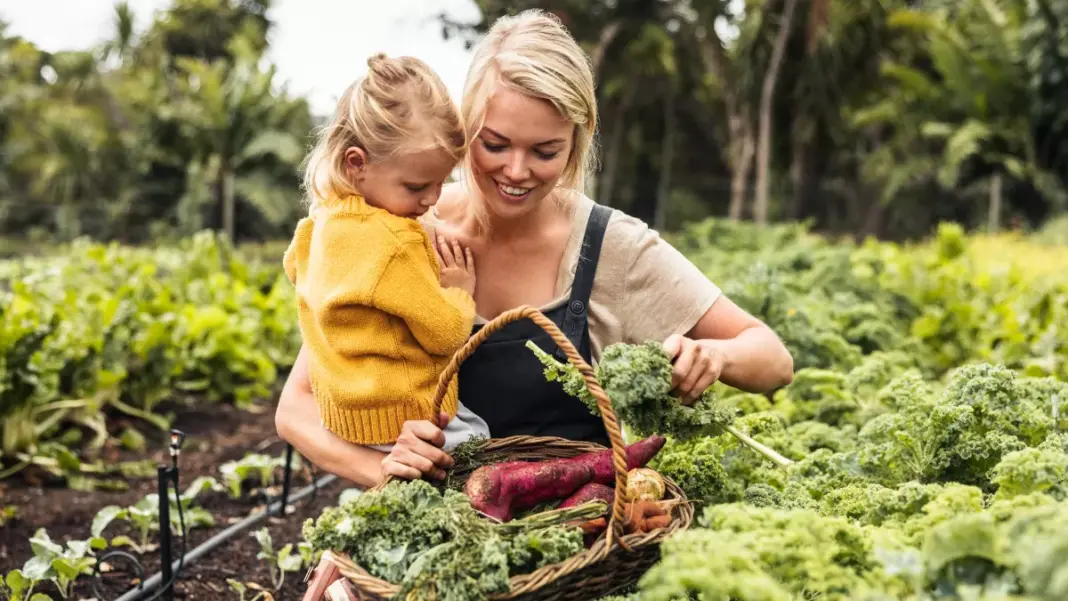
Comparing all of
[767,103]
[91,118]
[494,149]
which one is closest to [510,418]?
[494,149]

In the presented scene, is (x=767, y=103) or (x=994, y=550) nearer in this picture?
(x=994, y=550)

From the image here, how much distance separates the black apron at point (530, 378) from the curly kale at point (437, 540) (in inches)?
22.4

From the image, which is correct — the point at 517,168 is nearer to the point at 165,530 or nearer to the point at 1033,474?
the point at 1033,474

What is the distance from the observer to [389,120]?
212 centimetres

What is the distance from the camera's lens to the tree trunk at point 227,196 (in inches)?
746

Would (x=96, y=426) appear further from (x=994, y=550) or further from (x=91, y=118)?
(x=91, y=118)

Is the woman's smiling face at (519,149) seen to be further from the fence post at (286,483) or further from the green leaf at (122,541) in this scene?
the green leaf at (122,541)

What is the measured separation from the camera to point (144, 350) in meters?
4.98

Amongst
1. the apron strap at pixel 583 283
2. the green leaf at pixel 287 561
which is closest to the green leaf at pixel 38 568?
the green leaf at pixel 287 561

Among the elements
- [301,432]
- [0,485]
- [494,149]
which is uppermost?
[494,149]

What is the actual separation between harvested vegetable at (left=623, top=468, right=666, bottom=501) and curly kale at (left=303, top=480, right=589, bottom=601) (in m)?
0.15

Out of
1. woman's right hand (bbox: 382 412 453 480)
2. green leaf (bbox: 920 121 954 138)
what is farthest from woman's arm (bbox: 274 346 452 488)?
green leaf (bbox: 920 121 954 138)

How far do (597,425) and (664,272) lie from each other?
0.47 metres

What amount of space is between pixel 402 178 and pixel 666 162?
2056 centimetres
